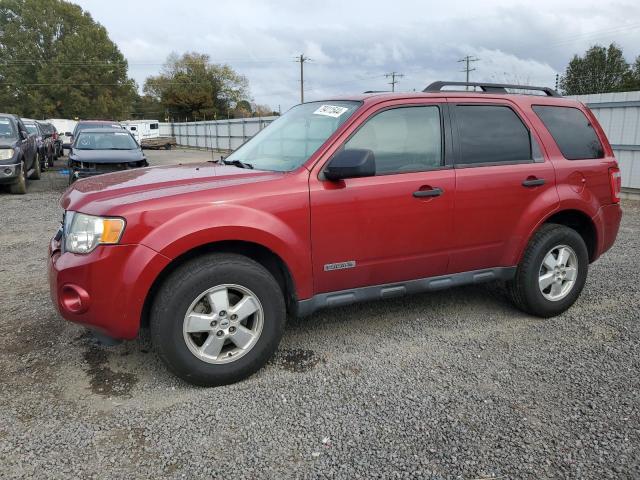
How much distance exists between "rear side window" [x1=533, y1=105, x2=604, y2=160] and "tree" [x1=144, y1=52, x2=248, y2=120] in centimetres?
6128

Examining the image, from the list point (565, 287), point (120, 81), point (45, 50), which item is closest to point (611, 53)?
point (120, 81)

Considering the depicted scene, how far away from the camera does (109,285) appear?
2992 millimetres

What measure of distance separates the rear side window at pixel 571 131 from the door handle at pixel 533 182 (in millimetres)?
419

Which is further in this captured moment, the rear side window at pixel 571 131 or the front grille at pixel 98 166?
the front grille at pixel 98 166

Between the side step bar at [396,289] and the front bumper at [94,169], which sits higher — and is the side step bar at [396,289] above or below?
below

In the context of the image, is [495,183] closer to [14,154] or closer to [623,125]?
[623,125]

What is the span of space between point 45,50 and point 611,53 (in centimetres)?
6970

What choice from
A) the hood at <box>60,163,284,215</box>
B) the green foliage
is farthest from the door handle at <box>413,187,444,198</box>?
the green foliage

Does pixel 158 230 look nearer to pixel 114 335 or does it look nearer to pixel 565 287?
pixel 114 335

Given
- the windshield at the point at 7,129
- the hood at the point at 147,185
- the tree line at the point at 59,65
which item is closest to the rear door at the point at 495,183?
the hood at the point at 147,185

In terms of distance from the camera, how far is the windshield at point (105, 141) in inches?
488

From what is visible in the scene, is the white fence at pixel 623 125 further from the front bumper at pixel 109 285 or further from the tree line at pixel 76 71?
the tree line at pixel 76 71

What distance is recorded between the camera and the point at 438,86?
4.13 metres

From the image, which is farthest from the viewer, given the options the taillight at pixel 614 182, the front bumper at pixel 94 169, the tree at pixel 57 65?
the tree at pixel 57 65
